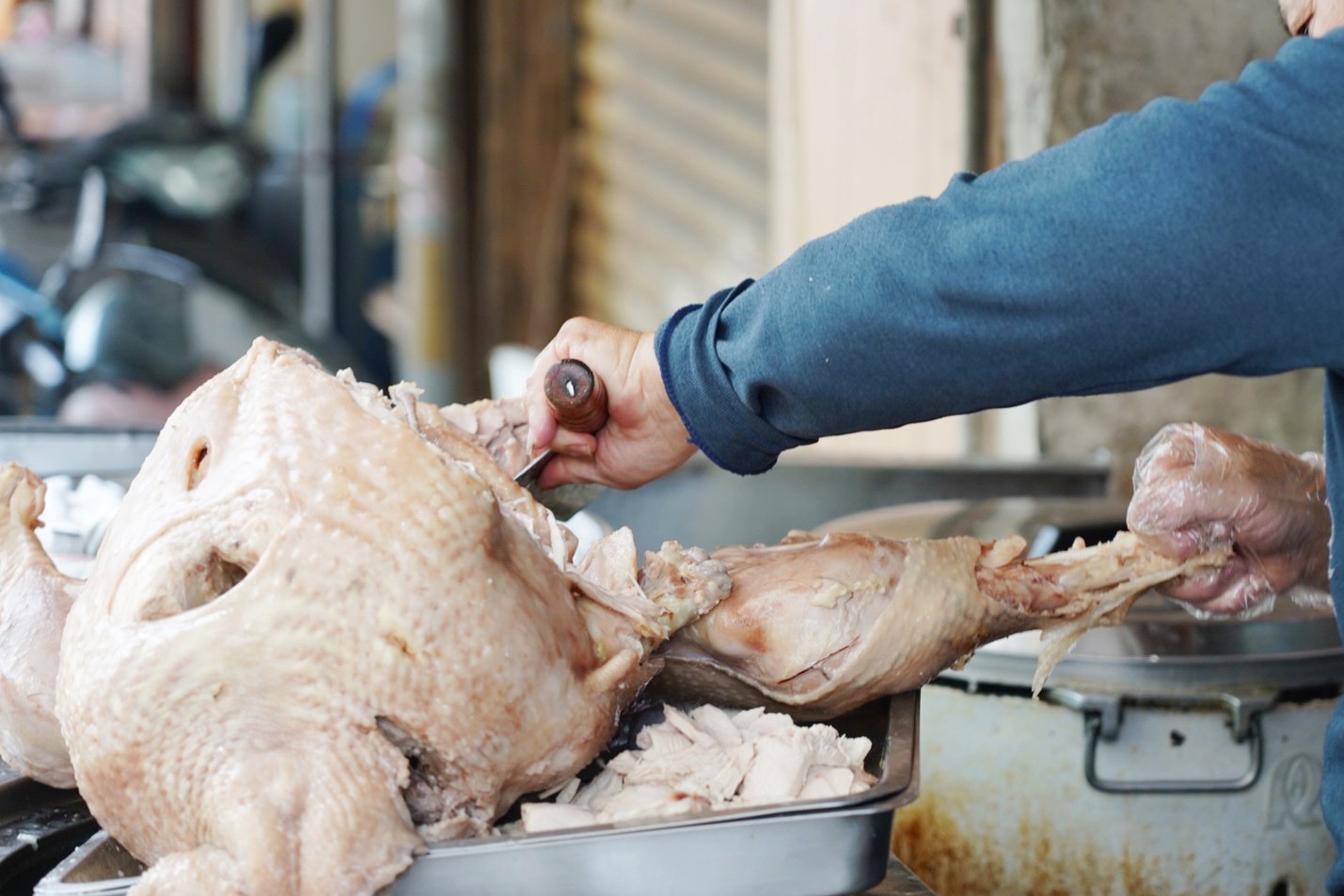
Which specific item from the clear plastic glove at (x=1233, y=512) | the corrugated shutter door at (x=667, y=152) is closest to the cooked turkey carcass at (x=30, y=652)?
the clear plastic glove at (x=1233, y=512)

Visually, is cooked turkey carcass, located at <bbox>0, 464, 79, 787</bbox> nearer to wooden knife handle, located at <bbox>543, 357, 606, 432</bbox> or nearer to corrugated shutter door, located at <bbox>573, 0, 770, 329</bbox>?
wooden knife handle, located at <bbox>543, 357, 606, 432</bbox>

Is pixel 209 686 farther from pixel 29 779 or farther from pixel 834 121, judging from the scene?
pixel 834 121

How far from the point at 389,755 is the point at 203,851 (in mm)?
203

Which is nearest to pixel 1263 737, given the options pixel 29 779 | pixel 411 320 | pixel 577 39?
pixel 29 779

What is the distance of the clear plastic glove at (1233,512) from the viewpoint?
195 centimetres

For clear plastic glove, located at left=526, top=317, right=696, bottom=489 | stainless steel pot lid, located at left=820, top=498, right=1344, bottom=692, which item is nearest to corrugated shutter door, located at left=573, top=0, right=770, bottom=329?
stainless steel pot lid, located at left=820, top=498, right=1344, bottom=692

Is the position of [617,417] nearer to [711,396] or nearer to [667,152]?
[711,396]

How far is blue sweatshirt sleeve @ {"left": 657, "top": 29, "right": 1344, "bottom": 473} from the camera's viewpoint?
52.4 inches

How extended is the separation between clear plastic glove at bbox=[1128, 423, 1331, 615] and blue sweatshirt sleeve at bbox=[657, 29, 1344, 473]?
500 millimetres

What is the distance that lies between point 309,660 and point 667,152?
6.27 m

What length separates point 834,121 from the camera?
4668mm

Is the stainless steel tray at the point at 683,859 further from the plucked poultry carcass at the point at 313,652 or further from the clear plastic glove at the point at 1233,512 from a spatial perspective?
the clear plastic glove at the point at 1233,512

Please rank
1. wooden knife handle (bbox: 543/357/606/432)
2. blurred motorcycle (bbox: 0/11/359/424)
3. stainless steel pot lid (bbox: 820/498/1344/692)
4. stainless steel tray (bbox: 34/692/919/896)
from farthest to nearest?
1. blurred motorcycle (bbox: 0/11/359/424)
2. stainless steel pot lid (bbox: 820/498/1344/692)
3. wooden knife handle (bbox: 543/357/606/432)
4. stainless steel tray (bbox: 34/692/919/896)

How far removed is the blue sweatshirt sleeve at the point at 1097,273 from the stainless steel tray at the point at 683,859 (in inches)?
19.9
